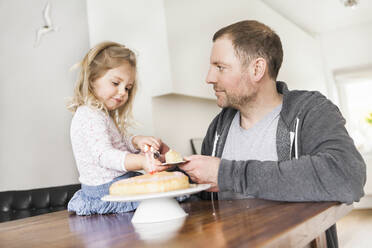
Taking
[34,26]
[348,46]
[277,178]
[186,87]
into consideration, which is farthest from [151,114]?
[348,46]

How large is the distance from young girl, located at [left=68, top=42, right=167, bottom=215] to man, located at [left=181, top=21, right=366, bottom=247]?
0.73ft

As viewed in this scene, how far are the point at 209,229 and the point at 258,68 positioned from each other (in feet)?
2.91

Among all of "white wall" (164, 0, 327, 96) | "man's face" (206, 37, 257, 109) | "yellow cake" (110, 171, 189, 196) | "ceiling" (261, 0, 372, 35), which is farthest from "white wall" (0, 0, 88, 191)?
"ceiling" (261, 0, 372, 35)

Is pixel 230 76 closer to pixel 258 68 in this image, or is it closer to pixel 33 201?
pixel 258 68

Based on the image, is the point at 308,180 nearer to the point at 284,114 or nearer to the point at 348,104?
the point at 284,114

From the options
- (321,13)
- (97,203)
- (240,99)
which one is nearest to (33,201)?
(97,203)

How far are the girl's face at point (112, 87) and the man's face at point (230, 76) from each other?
1.10 feet

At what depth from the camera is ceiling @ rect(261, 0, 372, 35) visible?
4.65 meters

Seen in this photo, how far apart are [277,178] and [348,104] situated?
6.16 metres

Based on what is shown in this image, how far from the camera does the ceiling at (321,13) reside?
15.3 feet

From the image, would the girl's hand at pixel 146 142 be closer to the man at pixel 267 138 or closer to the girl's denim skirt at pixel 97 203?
the girl's denim skirt at pixel 97 203

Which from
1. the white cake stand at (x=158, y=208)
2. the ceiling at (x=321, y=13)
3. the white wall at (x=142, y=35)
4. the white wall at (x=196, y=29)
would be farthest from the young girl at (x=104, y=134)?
the ceiling at (x=321, y=13)

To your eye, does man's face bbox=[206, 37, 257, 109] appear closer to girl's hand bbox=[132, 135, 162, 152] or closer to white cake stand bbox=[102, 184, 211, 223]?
girl's hand bbox=[132, 135, 162, 152]

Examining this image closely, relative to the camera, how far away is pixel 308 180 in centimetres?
89
